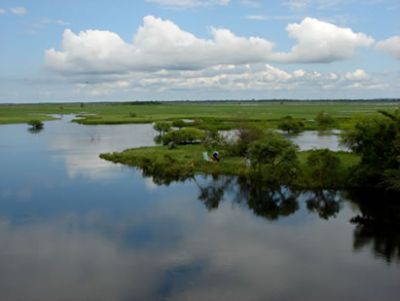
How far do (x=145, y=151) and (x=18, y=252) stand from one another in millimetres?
25347

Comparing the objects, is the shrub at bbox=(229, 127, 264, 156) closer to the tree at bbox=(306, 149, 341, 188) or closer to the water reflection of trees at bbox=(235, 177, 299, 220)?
the water reflection of trees at bbox=(235, 177, 299, 220)

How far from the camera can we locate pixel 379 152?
2844cm

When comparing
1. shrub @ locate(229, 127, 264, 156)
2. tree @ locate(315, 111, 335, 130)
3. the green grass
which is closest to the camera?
the green grass

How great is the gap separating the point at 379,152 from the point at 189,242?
48.5 ft

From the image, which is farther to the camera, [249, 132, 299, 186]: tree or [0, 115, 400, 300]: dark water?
[249, 132, 299, 186]: tree

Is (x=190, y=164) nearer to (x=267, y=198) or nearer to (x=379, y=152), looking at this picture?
(x=267, y=198)

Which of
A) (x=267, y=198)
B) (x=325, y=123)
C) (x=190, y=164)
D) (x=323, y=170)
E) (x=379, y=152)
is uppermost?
(x=379, y=152)

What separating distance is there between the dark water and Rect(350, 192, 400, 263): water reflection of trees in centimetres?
9

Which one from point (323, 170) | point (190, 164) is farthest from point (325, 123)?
point (323, 170)

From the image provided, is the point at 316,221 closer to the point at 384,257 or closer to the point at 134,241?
the point at 384,257

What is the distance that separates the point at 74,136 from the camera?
6612cm

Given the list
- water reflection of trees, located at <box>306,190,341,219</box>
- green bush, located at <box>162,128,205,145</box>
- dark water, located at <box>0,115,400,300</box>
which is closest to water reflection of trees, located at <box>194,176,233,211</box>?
dark water, located at <box>0,115,400,300</box>

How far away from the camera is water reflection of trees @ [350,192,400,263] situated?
19922mm

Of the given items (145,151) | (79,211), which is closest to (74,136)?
(145,151)
